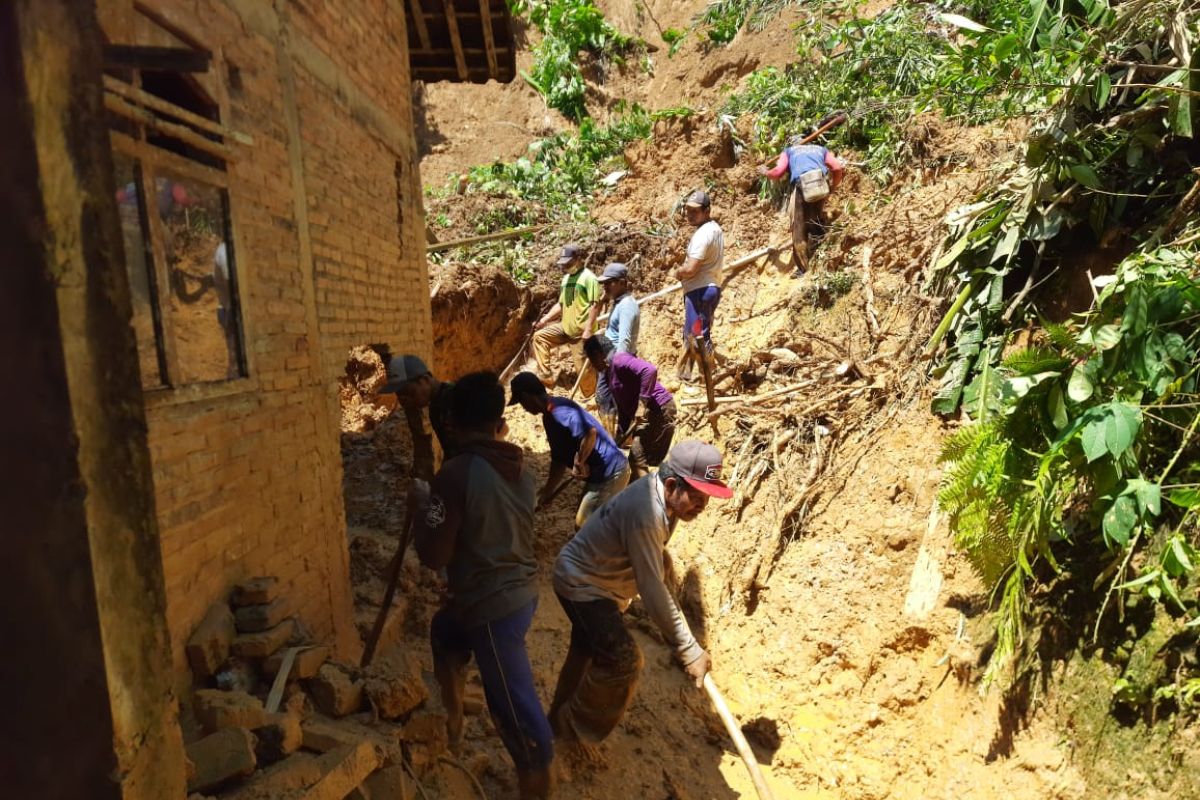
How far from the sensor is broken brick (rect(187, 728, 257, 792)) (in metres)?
2.46

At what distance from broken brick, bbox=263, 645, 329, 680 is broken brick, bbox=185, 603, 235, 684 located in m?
0.20

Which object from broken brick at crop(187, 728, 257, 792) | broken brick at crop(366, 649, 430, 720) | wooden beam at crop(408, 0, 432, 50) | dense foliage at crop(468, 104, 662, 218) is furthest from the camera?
dense foliage at crop(468, 104, 662, 218)

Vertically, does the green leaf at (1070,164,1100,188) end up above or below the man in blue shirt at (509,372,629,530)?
above

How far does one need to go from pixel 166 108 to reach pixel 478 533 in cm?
222

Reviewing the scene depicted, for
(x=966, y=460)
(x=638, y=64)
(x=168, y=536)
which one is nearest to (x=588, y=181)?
(x=638, y=64)

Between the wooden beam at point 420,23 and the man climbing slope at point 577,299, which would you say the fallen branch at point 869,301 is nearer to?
the man climbing slope at point 577,299

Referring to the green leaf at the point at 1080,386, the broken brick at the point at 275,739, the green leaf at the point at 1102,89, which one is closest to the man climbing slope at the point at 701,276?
the green leaf at the point at 1102,89

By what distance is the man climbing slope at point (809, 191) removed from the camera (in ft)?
28.8

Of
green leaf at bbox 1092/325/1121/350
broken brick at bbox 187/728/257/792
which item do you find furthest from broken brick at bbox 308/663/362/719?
green leaf at bbox 1092/325/1121/350

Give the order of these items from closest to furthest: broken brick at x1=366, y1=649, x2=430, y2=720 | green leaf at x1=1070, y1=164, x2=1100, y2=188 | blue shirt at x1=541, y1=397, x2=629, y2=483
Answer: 1. broken brick at x1=366, y1=649, x2=430, y2=720
2. green leaf at x1=1070, y1=164, x2=1100, y2=188
3. blue shirt at x1=541, y1=397, x2=629, y2=483

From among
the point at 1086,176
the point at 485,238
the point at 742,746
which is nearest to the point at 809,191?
the point at 1086,176

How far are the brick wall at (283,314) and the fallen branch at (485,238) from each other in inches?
227

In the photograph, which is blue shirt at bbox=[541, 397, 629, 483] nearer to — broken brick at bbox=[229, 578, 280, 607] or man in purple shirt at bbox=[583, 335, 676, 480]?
man in purple shirt at bbox=[583, 335, 676, 480]

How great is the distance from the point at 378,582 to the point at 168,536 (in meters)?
2.61
